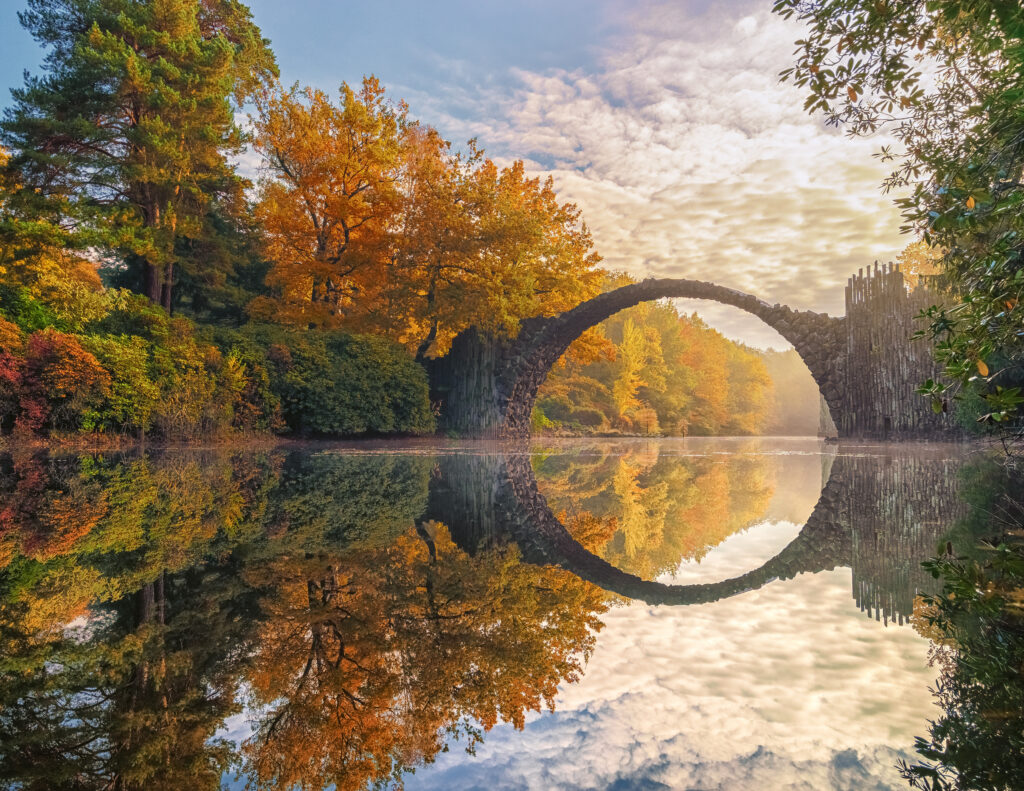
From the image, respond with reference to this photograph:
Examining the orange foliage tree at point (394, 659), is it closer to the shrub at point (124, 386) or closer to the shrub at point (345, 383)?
the shrub at point (124, 386)

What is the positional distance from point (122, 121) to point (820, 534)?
675 inches

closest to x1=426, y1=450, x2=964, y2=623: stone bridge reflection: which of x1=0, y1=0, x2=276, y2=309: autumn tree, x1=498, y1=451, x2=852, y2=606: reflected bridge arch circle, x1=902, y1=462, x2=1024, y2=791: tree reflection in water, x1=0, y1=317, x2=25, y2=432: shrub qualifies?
x1=498, y1=451, x2=852, y2=606: reflected bridge arch circle

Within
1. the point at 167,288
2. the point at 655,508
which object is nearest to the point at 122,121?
the point at 167,288

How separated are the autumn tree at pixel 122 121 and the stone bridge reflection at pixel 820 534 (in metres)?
11.0

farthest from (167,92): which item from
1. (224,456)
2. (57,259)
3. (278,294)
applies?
(224,456)

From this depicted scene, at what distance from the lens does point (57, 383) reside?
366 inches

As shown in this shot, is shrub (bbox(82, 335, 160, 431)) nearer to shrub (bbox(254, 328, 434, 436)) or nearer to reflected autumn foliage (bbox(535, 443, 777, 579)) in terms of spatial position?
shrub (bbox(254, 328, 434, 436))

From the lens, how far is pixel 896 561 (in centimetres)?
259

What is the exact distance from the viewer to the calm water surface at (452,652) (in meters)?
1.04

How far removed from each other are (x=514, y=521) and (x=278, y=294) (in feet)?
55.3

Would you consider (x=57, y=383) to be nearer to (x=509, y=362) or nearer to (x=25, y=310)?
(x=25, y=310)

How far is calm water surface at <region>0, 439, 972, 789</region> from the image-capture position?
1039 millimetres

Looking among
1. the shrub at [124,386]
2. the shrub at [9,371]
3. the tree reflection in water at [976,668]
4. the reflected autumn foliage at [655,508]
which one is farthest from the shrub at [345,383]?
the tree reflection in water at [976,668]

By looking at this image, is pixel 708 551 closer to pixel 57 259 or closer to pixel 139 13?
pixel 57 259
